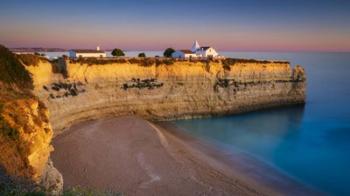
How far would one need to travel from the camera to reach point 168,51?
49.3 metres

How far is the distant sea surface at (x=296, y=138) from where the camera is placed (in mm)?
17734

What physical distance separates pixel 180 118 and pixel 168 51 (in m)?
22.2

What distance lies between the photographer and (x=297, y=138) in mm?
25031

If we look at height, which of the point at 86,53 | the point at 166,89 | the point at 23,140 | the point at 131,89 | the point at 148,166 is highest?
the point at 86,53

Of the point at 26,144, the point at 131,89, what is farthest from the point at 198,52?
the point at 26,144

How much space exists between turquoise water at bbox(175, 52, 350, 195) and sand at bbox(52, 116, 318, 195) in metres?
2.41

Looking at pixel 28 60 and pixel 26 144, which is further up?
pixel 28 60

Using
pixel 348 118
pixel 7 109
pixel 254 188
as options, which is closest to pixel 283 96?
pixel 348 118

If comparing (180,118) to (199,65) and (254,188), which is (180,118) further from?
(254,188)

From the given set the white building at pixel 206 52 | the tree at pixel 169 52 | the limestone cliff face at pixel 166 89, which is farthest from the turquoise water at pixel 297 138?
the tree at pixel 169 52

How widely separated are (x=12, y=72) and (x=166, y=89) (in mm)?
15747

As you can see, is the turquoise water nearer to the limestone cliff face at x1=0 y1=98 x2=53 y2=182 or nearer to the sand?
the sand

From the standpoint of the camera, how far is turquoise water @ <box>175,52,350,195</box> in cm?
1777

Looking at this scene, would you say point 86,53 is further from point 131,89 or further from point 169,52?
point 169,52
